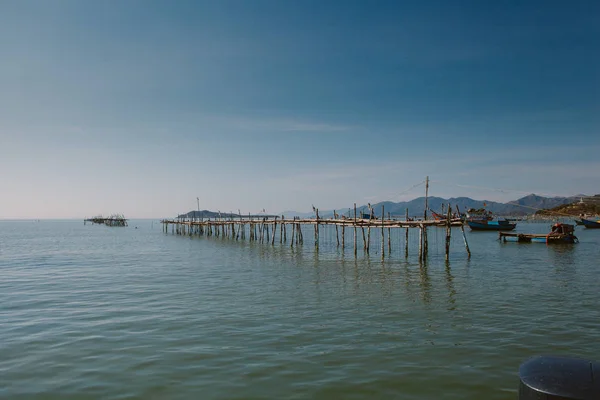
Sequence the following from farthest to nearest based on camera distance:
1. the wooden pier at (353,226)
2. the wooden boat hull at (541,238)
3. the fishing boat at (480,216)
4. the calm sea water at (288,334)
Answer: the fishing boat at (480,216) → the wooden boat hull at (541,238) → the wooden pier at (353,226) → the calm sea water at (288,334)

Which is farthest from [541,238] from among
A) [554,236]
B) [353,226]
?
[353,226]

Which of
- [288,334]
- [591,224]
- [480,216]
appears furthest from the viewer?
[480,216]

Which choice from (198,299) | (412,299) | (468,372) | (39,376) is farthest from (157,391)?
(412,299)

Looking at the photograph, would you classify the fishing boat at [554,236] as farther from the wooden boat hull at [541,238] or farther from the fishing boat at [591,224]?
the fishing boat at [591,224]

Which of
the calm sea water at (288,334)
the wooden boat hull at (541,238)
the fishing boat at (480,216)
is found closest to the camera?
the calm sea water at (288,334)

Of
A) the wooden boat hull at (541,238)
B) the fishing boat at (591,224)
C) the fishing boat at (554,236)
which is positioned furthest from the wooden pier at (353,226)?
the fishing boat at (591,224)

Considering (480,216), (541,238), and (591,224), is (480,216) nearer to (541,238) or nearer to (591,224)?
(591,224)

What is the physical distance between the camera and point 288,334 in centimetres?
1009

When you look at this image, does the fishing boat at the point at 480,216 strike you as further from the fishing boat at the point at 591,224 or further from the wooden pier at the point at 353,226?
the wooden pier at the point at 353,226

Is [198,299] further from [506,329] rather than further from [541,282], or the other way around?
[541,282]

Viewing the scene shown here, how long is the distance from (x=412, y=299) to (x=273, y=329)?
6.25m

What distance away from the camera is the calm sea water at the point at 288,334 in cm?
727

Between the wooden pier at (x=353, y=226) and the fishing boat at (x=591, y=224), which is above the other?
the wooden pier at (x=353, y=226)

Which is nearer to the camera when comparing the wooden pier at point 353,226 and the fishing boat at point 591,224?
the wooden pier at point 353,226
